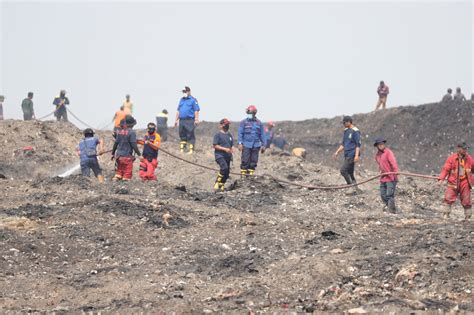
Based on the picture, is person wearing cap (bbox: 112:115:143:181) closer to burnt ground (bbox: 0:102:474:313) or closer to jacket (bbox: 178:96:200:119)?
burnt ground (bbox: 0:102:474:313)

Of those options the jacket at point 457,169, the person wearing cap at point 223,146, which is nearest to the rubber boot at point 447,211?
the jacket at point 457,169

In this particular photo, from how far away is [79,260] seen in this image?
15734 millimetres

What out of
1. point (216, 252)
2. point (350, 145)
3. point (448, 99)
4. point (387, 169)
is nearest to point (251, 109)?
point (350, 145)

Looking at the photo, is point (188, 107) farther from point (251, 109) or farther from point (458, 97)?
point (458, 97)

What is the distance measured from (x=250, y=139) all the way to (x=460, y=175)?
563cm

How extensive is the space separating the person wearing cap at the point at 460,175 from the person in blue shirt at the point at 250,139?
528cm

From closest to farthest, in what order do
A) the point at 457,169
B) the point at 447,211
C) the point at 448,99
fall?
the point at 457,169 → the point at 447,211 → the point at 448,99

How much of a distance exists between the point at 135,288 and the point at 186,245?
2.63 metres

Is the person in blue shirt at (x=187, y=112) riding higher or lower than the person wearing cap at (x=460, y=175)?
higher

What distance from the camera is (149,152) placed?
22.9 meters

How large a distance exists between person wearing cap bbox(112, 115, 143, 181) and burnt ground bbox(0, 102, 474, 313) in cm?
55

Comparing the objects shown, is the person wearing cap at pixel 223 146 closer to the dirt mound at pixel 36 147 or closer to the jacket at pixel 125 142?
the jacket at pixel 125 142

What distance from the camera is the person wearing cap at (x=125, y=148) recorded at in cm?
2205

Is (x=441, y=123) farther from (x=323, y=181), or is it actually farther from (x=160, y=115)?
(x=323, y=181)
